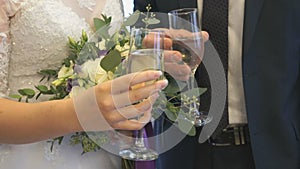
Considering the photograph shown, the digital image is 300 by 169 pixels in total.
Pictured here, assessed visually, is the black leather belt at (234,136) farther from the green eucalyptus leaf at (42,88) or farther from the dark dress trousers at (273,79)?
the green eucalyptus leaf at (42,88)

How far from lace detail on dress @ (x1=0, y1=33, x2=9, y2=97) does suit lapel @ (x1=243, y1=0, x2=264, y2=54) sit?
839 mm

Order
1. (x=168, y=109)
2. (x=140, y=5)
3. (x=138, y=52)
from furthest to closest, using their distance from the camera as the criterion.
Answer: (x=140, y=5), (x=168, y=109), (x=138, y=52)

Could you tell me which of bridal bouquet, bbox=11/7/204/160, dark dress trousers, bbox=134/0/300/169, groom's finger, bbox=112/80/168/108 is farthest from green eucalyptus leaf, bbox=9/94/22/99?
dark dress trousers, bbox=134/0/300/169

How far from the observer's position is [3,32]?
3.29ft

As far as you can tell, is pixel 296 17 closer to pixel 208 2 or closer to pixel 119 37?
pixel 208 2

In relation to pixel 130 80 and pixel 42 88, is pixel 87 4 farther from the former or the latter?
pixel 130 80

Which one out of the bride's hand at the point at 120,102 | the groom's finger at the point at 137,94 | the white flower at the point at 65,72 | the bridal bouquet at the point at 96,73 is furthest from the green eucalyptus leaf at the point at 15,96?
the groom's finger at the point at 137,94

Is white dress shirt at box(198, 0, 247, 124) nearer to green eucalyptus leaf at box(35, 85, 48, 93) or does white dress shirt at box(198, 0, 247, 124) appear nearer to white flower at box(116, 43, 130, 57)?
white flower at box(116, 43, 130, 57)

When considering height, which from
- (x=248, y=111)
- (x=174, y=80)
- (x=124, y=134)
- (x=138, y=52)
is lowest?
(x=248, y=111)

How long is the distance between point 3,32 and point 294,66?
3.34ft

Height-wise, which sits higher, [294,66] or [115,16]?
[115,16]

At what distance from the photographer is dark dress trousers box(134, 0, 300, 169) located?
1.45 meters

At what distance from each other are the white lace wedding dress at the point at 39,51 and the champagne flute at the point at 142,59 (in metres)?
0.17

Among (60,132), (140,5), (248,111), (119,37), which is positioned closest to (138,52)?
(119,37)
